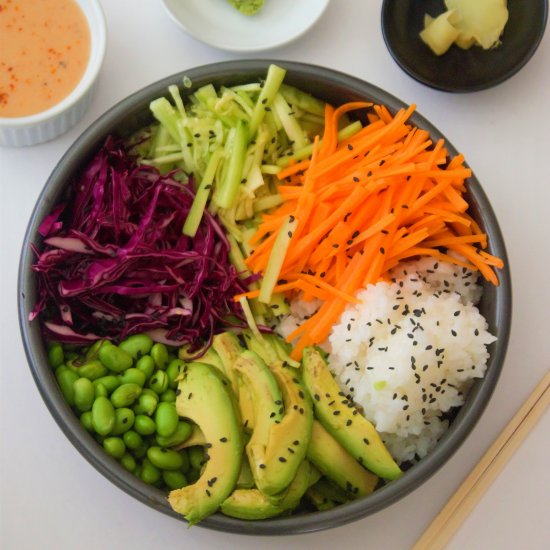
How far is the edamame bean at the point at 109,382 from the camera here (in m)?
1.97

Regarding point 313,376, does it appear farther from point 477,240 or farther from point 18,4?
point 18,4

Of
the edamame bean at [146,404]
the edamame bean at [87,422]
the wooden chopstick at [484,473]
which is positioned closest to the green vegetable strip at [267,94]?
the edamame bean at [146,404]

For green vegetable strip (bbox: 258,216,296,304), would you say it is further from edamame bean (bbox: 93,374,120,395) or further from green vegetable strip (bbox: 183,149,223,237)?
edamame bean (bbox: 93,374,120,395)

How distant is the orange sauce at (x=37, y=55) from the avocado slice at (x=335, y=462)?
1129mm

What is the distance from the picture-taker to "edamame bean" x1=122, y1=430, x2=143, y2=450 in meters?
1.97

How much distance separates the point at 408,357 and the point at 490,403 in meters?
0.47

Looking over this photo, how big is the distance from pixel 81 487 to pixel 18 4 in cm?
134

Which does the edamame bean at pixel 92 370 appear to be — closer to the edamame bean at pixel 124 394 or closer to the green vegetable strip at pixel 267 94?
the edamame bean at pixel 124 394

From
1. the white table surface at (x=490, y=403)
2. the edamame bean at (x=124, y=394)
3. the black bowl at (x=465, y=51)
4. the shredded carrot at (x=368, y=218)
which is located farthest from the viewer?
the black bowl at (x=465, y=51)

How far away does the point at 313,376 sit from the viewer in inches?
77.8

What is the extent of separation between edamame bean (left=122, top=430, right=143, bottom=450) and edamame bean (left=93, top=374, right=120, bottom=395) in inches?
4.5

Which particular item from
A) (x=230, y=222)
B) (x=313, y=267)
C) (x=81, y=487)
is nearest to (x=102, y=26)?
(x=230, y=222)

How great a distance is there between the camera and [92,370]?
1993 millimetres

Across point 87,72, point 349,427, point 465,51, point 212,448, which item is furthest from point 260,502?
point 465,51
